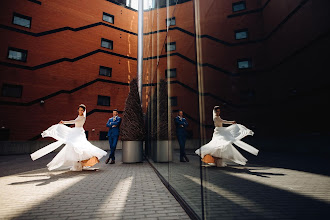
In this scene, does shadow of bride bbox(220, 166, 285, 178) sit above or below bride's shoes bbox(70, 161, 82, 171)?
above

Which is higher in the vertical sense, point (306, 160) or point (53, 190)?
point (306, 160)

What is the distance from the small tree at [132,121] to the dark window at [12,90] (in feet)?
34.7

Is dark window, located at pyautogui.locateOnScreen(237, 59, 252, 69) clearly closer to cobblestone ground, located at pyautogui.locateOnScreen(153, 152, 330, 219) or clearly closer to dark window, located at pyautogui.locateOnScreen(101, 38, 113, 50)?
cobblestone ground, located at pyautogui.locateOnScreen(153, 152, 330, 219)

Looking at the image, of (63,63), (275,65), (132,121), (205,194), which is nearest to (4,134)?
(63,63)

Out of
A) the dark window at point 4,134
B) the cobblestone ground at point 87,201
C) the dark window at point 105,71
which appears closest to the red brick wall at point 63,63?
the dark window at point 4,134

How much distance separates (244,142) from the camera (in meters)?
0.92

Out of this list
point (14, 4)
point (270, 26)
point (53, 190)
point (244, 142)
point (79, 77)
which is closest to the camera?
point (270, 26)

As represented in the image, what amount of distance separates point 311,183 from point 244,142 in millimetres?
303

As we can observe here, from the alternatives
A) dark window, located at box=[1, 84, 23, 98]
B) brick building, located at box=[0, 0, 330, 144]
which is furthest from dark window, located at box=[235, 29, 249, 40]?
dark window, located at box=[1, 84, 23, 98]

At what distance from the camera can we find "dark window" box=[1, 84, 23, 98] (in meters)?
12.5

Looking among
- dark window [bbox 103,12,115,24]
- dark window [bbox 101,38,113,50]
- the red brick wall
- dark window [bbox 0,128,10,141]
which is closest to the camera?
dark window [bbox 0,128,10,141]

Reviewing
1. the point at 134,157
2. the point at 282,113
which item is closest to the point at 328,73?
the point at 282,113

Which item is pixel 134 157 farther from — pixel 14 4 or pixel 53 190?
pixel 14 4

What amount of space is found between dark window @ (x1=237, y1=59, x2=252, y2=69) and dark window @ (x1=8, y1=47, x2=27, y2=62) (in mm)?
17223
